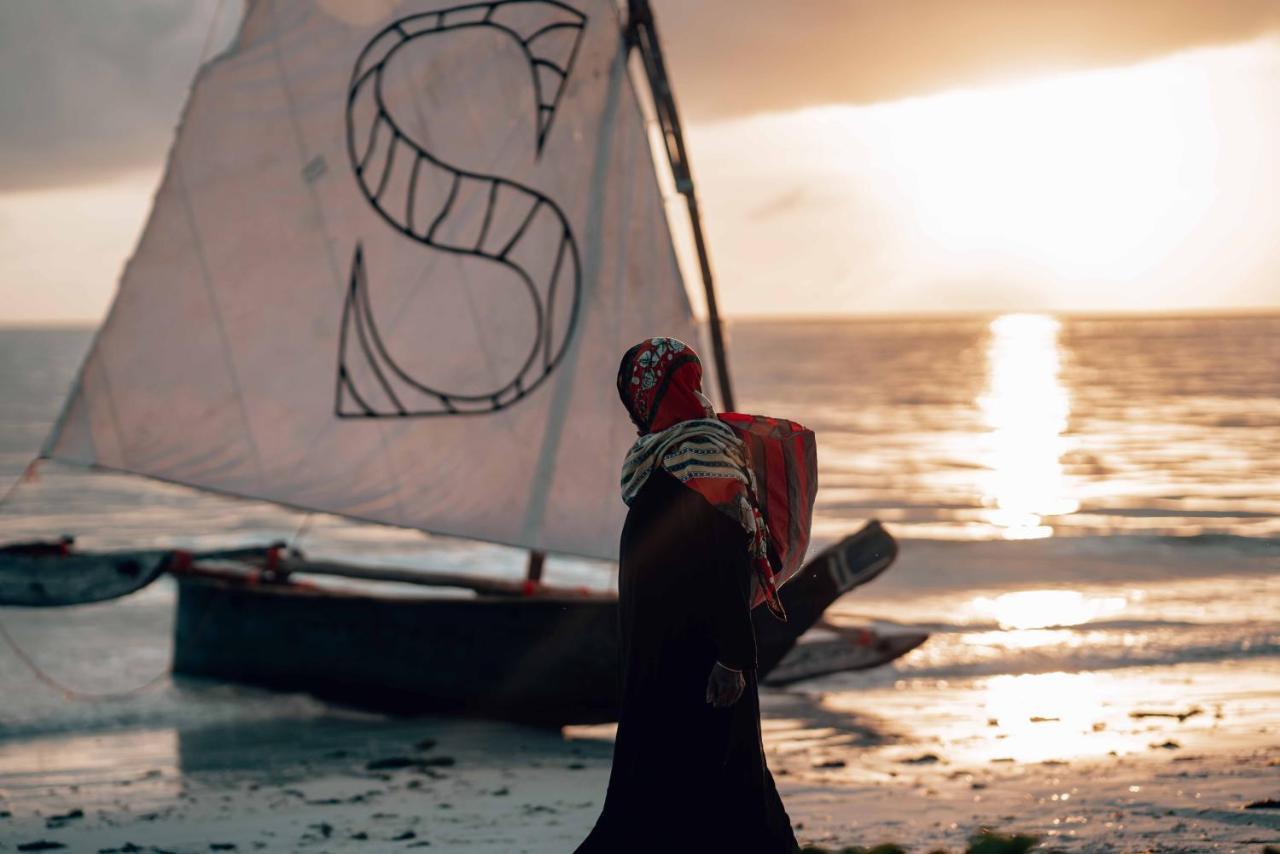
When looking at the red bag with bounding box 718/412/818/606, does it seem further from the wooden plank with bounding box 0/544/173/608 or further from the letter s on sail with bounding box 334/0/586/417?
the wooden plank with bounding box 0/544/173/608

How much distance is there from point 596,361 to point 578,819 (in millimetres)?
3483

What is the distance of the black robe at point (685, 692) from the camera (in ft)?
13.4

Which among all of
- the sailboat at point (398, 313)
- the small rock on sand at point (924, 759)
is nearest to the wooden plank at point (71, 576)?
the sailboat at point (398, 313)

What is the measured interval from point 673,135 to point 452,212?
1.51m

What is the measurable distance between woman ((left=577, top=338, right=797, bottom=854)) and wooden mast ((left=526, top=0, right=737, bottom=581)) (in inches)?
217

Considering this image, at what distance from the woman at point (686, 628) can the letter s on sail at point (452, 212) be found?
5756 mm

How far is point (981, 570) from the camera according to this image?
19422 millimetres

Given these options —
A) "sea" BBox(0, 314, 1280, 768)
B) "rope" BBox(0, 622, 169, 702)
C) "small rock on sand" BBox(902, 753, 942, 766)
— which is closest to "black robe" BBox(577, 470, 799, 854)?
"small rock on sand" BBox(902, 753, 942, 766)

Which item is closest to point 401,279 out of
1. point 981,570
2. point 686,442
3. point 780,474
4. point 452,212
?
point 452,212

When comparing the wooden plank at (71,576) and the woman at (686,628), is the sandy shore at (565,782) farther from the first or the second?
the woman at (686,628)

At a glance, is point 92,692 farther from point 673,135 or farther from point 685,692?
point 685,692

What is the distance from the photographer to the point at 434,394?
33.1 feet

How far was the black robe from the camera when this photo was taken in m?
4.08

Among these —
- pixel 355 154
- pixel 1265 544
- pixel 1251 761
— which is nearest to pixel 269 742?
pixel 355 154
